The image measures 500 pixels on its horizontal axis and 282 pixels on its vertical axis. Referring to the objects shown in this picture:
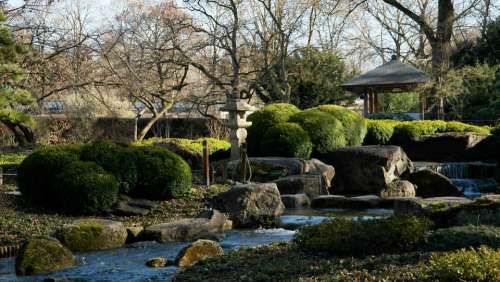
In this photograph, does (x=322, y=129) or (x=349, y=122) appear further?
(x=349, y=122)

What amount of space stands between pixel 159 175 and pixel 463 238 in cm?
853

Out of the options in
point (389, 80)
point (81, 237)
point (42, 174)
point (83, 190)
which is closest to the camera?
point (81, 237)

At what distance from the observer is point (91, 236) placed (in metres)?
11.3

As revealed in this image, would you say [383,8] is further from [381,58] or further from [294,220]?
[294,220]

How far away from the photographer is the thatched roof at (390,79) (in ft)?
99.1

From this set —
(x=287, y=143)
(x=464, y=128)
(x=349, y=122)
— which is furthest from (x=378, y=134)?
(x=287, y=143)

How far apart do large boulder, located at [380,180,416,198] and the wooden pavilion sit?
1231 centimetres

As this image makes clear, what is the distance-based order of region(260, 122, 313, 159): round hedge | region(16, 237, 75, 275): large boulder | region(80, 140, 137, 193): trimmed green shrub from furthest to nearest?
region(260, 122, 313, 159): round hedge, region(80, 140, 137, 193): trimmed green shrub, region(16, 237, 75, 275): large boulder

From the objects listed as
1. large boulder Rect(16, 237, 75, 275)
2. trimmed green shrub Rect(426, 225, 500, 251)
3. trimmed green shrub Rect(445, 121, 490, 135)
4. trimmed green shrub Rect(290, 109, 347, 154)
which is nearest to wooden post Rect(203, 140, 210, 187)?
trimmed green shrub Rect(290, 109, 347, 154)

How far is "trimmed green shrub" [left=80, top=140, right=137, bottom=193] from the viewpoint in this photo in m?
14.9

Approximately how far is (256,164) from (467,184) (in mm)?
6290

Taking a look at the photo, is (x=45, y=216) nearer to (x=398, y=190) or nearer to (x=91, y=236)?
(x=91, y=236)

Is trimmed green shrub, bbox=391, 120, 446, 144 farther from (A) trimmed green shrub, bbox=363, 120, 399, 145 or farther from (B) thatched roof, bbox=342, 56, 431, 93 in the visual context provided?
(B) thatched roof, bbox=342, 56, 431, 93

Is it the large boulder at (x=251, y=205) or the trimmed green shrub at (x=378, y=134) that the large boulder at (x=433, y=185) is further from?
the trimmed green shrub at (x=378, y=134)
